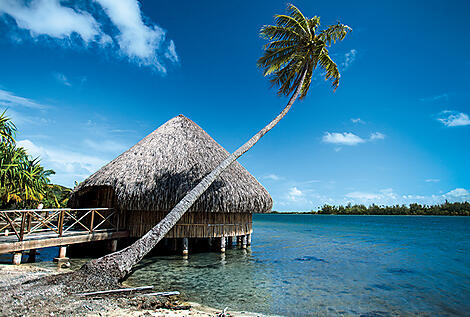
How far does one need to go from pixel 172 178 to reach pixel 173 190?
0.59 m

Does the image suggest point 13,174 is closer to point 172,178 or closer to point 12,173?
point 12,173

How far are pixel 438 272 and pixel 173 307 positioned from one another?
454 inches

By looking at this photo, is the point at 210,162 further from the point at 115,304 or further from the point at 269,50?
the point at 115,304

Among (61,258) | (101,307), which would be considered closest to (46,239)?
(61,258)

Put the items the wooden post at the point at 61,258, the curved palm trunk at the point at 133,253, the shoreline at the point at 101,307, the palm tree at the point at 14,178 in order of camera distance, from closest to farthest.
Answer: the shoreline at the point at 101,307 → the curved palm trunk at the point at 133,253 → the wooden post at the point at 61,258 → the palm tree at the point at 14,178

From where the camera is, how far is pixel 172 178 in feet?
34.5

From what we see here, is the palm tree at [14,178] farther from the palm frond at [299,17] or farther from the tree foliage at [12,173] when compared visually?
the palm frond at [299,17]

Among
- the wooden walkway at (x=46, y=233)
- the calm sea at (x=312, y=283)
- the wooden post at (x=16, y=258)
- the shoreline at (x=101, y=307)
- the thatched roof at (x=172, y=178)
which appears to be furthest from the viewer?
the thatched roof at (x=172, y=178)

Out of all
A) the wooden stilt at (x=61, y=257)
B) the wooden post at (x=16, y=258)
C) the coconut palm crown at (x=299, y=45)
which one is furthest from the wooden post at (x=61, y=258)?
the coconut palm crown at (x=299, y=45)

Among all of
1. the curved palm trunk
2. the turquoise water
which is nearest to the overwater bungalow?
the turquoise water

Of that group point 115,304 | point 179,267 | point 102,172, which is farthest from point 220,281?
point 102,172

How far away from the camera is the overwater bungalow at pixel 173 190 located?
33.4 ft

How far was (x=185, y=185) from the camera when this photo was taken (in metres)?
10.3

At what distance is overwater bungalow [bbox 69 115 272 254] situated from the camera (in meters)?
10.2
